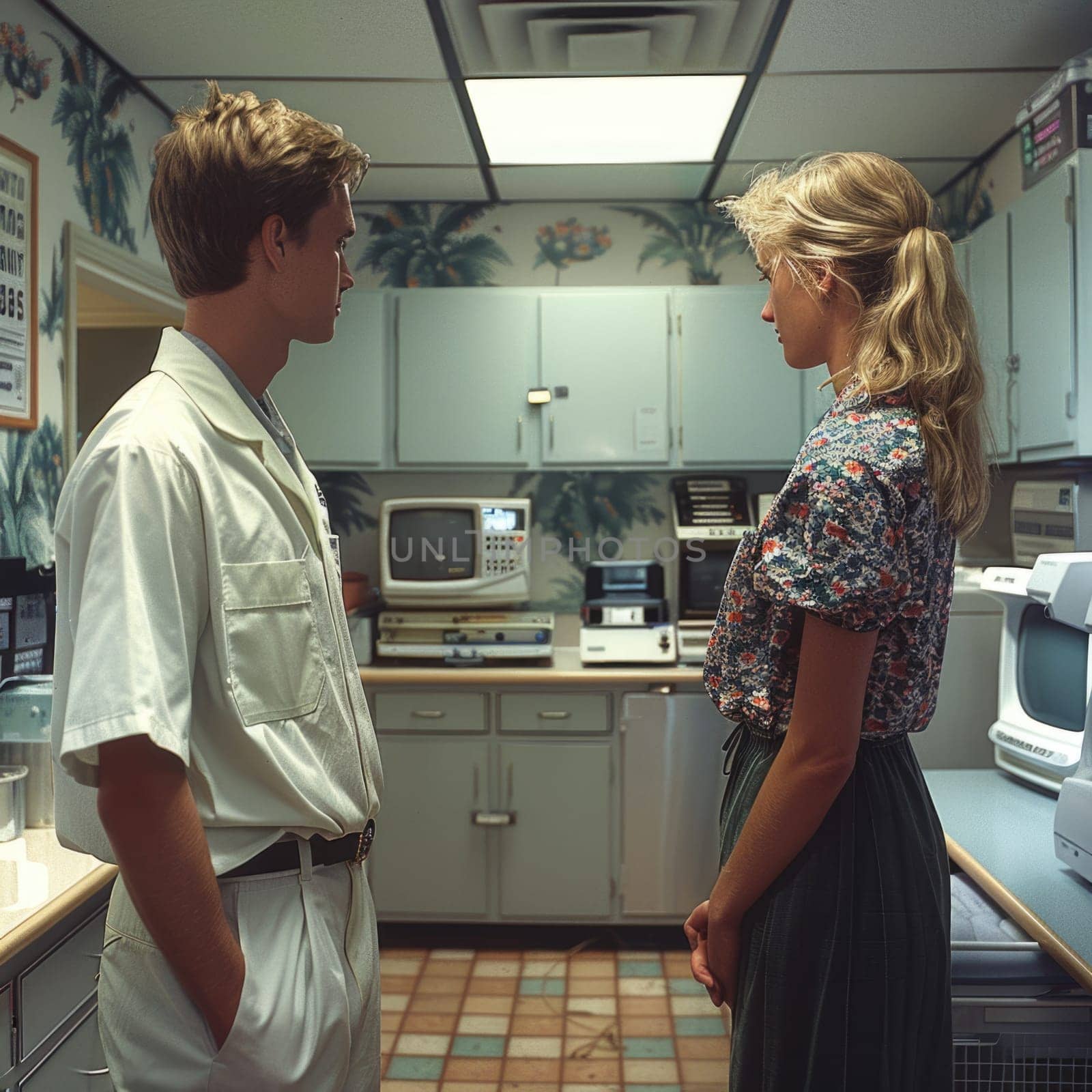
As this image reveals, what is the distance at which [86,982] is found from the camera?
62.3 inches

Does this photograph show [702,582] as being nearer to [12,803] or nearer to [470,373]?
[470,373]

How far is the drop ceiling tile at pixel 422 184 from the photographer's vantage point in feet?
11.0

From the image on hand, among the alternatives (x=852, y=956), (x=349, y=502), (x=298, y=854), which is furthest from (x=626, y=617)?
(x=298, y=854)

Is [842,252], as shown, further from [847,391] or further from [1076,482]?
[1076,482]

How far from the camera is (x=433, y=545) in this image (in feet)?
11.1

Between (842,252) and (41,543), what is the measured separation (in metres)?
1.94

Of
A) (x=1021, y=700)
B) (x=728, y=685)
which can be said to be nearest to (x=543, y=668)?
(x=1021, y=700)

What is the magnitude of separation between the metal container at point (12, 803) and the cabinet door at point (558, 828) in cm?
168

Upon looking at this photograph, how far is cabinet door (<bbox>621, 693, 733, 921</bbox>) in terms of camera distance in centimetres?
312

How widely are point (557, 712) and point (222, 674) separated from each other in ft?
7.60

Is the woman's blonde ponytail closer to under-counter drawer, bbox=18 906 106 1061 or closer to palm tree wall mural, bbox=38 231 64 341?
under-counter drawer, bbox=18 906 106 1061

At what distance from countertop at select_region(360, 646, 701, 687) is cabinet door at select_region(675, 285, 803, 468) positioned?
78 cm

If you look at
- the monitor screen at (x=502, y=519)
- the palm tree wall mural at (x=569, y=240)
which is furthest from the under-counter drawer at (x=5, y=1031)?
the palm tree wall mural at (x=569, y=240)

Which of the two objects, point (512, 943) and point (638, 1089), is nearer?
point (638, 1089)
